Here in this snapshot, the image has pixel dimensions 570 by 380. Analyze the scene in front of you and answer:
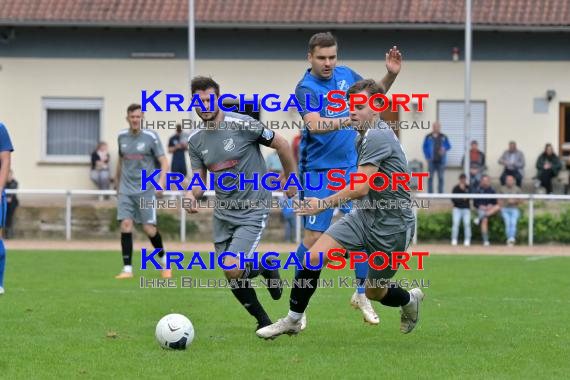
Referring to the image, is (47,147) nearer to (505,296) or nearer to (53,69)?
(53,69)

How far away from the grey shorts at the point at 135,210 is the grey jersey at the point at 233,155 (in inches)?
223

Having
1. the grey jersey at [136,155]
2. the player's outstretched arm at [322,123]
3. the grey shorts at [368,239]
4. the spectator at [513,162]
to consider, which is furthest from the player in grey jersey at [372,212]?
the spectator at [513,162]

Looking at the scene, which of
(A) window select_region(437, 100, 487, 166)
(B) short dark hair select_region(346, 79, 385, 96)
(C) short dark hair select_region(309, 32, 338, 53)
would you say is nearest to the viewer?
(B) short dark hair select_region(346, 79, 385, 96)

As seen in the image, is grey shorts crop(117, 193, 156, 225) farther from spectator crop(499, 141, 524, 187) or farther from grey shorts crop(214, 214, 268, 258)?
spectator crop(499, 141, 524, 187)

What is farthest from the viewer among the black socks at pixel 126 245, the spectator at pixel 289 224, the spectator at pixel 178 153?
the spectator at pixel 178 153

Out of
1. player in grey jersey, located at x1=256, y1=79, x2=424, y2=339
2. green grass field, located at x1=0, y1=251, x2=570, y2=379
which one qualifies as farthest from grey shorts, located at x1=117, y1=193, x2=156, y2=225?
player in grey jersey, located at x1=256, y1=79, x2=424, y2=339

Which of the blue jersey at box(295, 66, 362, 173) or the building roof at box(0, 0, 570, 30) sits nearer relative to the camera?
the blue jersey at box(295, 66, 362, 173)

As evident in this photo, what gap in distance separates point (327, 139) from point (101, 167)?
58.8ft

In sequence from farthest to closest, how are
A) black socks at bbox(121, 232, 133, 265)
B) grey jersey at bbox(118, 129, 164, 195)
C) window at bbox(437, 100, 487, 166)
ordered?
1. window at bbox(437, 100, 487, 166)
2. black socks at bbox(121, 232, 133, 265)
3. grey jersey at bbox(118, 129, 164, 195)

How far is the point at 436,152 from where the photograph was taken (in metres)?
26.3

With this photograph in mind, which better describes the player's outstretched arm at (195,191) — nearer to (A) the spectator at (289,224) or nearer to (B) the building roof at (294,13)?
(A) the spectator at (289,224)

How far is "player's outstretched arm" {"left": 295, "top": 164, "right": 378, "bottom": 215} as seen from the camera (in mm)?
8180

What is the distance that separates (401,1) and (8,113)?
9.91 meters

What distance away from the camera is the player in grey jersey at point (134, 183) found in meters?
14.8
